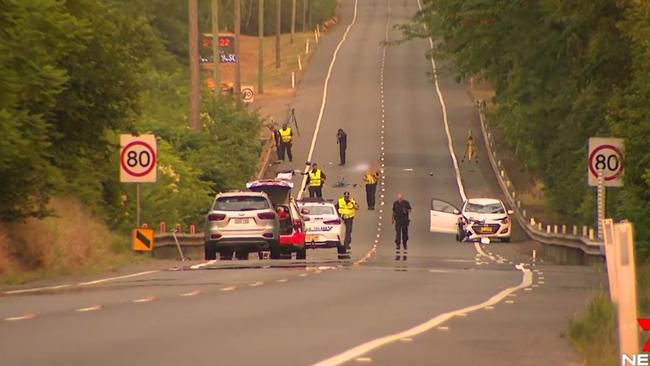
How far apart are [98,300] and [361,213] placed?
42912mm

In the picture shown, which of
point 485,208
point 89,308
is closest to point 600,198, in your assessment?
point 89,308

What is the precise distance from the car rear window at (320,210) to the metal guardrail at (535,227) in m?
6.17

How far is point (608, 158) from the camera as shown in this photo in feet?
116

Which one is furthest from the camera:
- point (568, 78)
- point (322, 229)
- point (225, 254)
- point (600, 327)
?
point (322, 229)

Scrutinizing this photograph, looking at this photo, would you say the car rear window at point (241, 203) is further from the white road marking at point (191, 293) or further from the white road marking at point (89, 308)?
the white road marking at point (89, 308)

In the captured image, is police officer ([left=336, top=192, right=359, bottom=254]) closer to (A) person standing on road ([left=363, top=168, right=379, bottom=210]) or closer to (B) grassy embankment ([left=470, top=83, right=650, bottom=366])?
(A) person standing on road ([left=363, top=168, right=379, bottom=210])

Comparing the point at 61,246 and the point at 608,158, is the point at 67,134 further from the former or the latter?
the point at 608,158

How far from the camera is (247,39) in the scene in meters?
155

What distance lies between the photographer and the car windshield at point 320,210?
47031 mm

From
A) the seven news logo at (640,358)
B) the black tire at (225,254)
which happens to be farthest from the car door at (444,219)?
A: the seven news logo at (640,358)

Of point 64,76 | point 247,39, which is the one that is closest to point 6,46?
point 64,76

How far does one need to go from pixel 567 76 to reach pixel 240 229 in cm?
1255

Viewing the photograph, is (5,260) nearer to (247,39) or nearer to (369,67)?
(369,67)

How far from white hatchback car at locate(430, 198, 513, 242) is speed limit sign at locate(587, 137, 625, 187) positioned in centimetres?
1990
